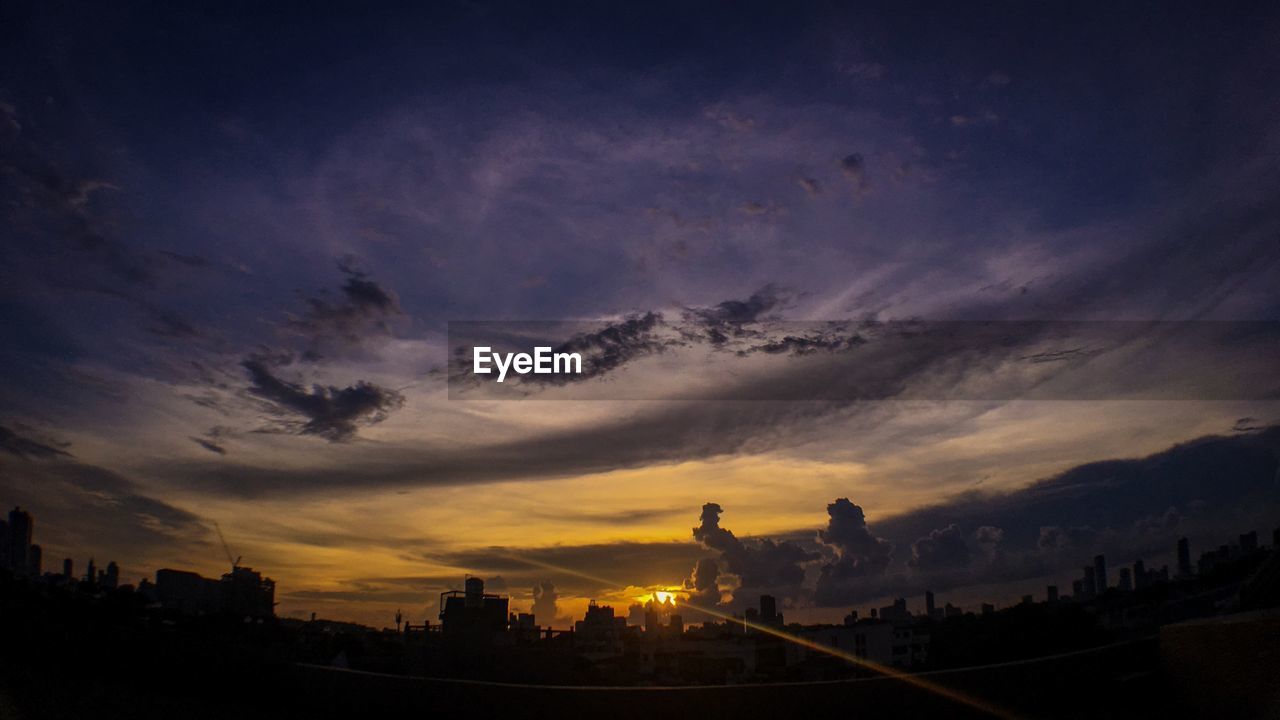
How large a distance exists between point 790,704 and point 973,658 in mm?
29514

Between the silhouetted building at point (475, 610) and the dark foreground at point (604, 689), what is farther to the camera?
the silhouetted building at point (475, 610)

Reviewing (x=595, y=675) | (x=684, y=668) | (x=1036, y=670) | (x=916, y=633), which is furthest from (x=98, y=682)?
(x=916, y=633)

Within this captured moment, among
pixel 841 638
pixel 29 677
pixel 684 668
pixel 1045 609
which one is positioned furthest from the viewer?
pixel 841 638

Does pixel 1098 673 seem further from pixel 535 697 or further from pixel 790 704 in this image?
pixel 535 697

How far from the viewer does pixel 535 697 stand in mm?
5957

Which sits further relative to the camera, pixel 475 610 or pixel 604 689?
pixel 475 610

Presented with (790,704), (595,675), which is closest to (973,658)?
(595,675)

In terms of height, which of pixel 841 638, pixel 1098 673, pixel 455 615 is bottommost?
pixel 841 638

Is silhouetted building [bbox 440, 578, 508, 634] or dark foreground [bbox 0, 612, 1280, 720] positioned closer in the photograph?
dark foreground [bbox 0, 612, 1280, 720]

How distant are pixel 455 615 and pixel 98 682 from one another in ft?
121

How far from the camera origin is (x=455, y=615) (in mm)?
41812

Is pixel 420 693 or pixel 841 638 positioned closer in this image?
pixel 420 693

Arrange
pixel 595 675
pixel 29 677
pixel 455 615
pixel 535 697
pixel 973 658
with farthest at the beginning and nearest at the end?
pixel 455 615, pixel 973 658, pixel 595 675, pixel 29 677, pixel 535 697

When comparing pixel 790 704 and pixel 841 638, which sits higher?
pixel 790 704
